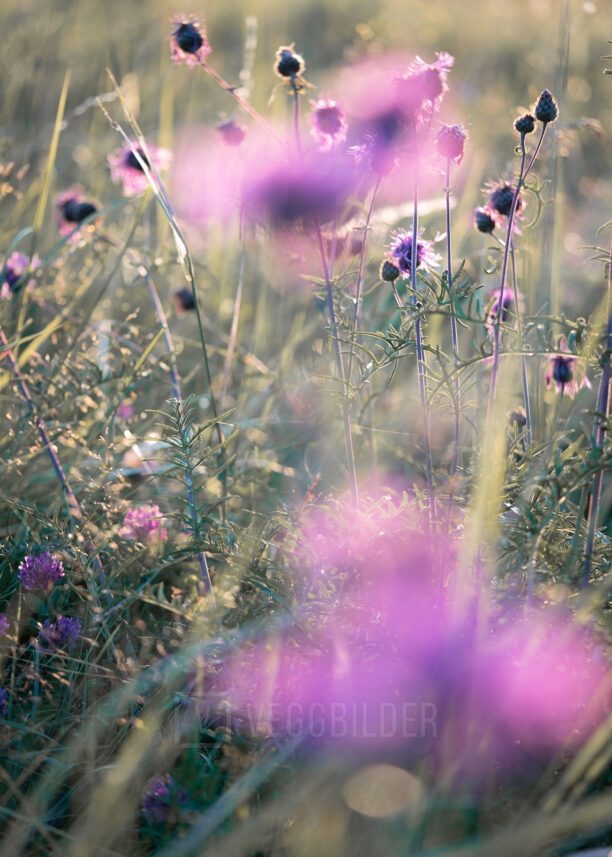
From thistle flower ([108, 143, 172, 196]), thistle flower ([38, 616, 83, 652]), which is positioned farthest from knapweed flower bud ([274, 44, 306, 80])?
thistle flower ([38, 616, 83, 652])

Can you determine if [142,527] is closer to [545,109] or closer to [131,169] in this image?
Answer: [131,169]

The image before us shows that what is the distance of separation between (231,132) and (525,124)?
2.39ft

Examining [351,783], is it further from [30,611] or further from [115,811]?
[30,611]

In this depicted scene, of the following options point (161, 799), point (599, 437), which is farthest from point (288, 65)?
point (161, 799)

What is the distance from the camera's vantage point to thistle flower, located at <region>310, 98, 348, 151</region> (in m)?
1.33

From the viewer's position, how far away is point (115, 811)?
0.94 metres

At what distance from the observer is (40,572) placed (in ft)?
3.93

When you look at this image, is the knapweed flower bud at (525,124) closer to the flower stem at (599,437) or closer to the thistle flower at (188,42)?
the flower stem at (599,437)

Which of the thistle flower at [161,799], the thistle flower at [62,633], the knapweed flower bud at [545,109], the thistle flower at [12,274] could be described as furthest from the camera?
the thistle flower at [12,274]

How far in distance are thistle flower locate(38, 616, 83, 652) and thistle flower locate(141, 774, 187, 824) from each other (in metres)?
0.27

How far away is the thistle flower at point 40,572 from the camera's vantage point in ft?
3.92

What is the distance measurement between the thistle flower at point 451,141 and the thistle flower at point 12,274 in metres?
0.79

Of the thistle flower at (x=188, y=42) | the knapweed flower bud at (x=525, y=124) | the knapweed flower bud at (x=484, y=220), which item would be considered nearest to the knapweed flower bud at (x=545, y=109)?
the knapweed flower bud at (x=525, y=124)

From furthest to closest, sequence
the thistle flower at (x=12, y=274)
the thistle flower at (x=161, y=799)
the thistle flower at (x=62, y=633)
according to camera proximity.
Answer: the thistle flower at (x=12, y=274) < the thistle flower at (x=62, y=633) < the thistle flower at (x=161, y=799)
